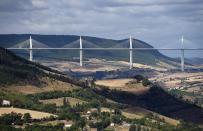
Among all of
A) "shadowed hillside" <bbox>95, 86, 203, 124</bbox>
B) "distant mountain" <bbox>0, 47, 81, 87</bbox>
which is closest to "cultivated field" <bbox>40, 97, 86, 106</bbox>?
"distant mountain" <bbox>0, 47, 81, 87</bbox>

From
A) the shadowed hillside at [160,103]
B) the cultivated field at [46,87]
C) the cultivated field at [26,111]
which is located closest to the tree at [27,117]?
the cultivated field at [26,111]

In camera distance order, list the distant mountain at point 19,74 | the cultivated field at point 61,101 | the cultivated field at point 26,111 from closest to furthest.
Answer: the cultivated field at point 26,111
the cultivated field at point 61,101
the distant mountain at point 19,74

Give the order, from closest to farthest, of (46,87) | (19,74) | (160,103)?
(46,87) → (19,74) → (160,103)

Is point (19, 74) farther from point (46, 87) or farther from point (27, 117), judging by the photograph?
point (27, 117)

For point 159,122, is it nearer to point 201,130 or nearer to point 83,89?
point 201,130

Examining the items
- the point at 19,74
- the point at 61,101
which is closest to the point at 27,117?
the point at 61,101

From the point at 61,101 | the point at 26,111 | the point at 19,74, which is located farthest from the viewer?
the point at 19,74

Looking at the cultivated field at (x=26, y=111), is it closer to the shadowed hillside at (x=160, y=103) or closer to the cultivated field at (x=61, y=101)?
the cultivated field at (x=61, y=101)

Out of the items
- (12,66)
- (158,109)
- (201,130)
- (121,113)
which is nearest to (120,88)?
(158,109)

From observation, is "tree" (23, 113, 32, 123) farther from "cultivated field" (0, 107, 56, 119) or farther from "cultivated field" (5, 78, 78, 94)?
"cultivated field" (5, 78, 78, 94)
